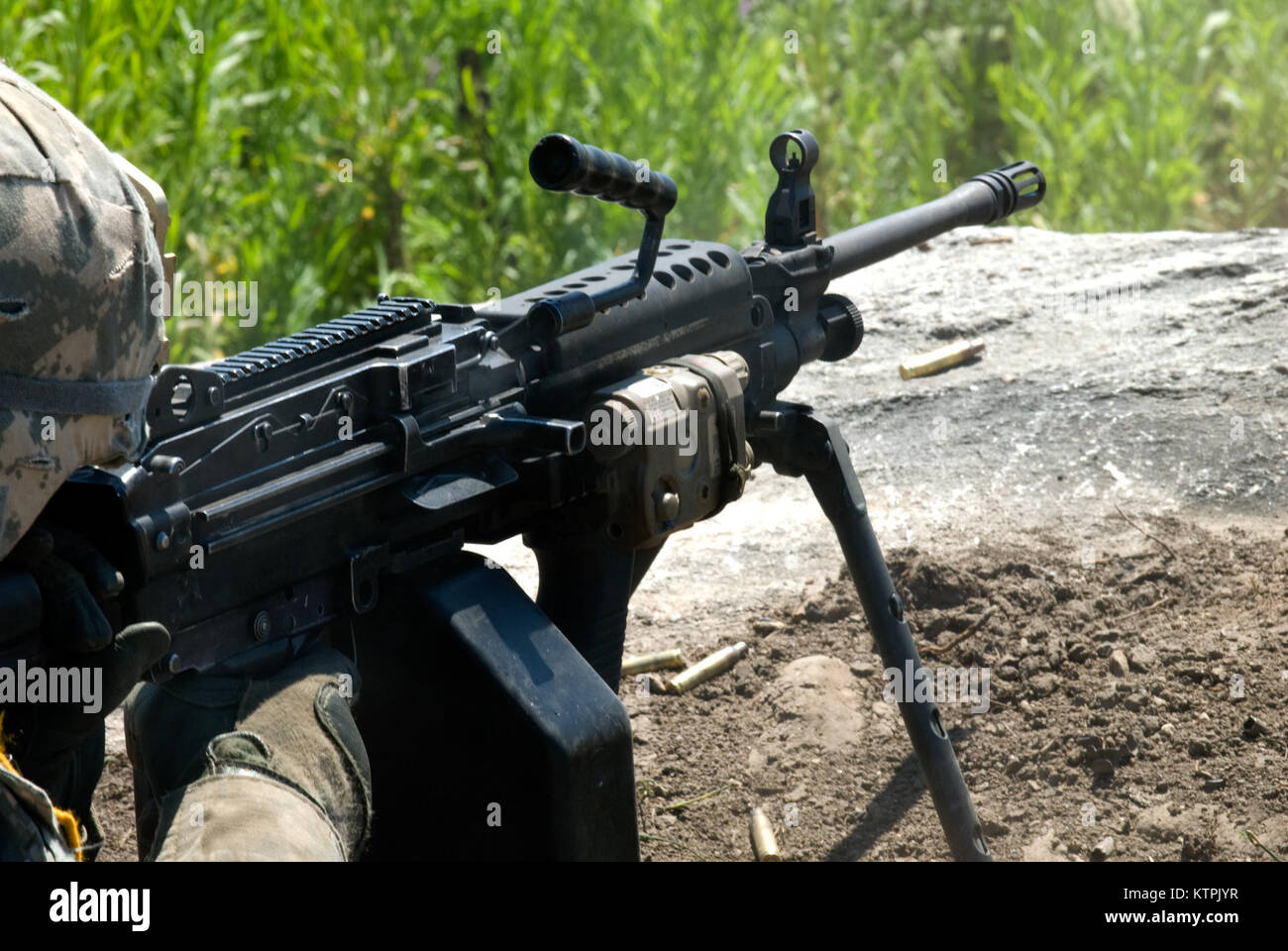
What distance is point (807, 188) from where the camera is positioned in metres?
3.47

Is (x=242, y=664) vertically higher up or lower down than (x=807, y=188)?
lower down

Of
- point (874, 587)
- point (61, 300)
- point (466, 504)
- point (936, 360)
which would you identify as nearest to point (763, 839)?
point (874, 587)

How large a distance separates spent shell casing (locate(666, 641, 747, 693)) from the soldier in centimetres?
168

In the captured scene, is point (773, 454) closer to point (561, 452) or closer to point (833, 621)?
point (561, 452)

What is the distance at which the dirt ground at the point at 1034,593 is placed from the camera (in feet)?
11.6

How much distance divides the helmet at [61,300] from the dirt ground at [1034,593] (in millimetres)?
1913

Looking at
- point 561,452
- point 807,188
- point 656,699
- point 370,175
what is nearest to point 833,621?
point 656,699

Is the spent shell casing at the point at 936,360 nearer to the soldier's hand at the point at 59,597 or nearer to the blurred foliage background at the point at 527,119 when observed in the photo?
the blurred foliage background at the point at 527,119

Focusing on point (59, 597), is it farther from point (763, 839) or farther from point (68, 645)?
point (763, 839)

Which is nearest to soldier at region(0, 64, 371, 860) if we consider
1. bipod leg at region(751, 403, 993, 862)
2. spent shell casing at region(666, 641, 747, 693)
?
bipod leg at region(751, 403, 993, 862)

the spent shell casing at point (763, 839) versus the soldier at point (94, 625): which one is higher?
the soldier at point (94, 625)

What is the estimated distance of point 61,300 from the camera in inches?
73.3

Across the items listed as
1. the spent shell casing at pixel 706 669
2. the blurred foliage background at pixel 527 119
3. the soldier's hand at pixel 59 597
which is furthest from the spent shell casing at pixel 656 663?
the blurred foliage background at pixel 527 119
